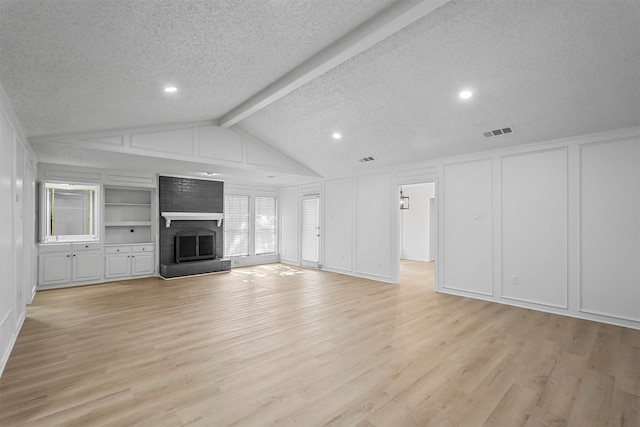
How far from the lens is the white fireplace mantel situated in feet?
23.2

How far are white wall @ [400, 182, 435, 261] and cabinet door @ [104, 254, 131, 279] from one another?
7967 mm

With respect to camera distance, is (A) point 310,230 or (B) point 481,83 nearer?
(B) point 481,83

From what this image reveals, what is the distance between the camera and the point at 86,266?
241 inches

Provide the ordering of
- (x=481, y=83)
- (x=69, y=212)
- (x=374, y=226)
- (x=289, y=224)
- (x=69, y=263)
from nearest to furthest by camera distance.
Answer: (x=481, y=83) → (x=69, y=263) → (x=69, y=212) → (x=374, y=226) → (x=289, y=224)

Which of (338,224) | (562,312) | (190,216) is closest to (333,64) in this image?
(562,312)

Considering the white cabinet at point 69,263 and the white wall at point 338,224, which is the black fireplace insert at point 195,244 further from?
the white wall at point 338,224

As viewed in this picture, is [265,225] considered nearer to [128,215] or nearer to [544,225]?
[128,215]

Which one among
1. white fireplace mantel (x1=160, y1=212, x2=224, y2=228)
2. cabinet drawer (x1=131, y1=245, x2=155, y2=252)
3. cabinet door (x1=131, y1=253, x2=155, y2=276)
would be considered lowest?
cabinet door (x1=131, y1=253, x2=155, y2=276)

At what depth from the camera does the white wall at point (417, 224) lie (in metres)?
9.75

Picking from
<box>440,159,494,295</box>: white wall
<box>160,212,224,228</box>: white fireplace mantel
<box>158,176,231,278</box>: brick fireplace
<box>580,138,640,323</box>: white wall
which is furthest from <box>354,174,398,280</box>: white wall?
<box>160,212,224,228</box>: white fireplace mantel

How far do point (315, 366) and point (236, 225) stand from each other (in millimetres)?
6400

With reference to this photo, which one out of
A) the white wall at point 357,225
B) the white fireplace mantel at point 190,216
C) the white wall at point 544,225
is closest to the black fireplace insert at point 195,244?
the white fireplace mantel at point 190,216

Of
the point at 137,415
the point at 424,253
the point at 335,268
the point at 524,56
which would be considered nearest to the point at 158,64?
the point at 137,415

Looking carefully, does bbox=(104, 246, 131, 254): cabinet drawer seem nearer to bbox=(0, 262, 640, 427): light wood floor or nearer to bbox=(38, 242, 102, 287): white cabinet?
bbox=(38, 242, 102, 287): white cabinet
